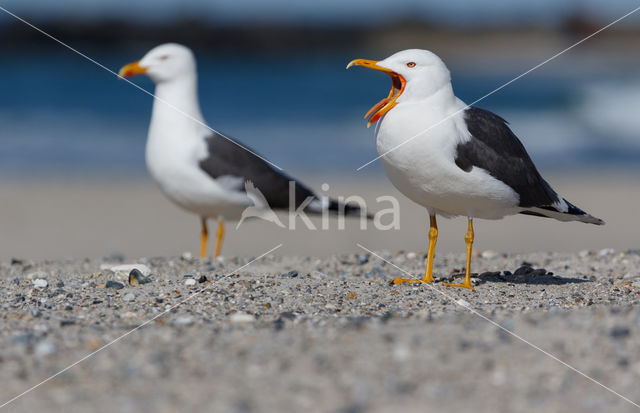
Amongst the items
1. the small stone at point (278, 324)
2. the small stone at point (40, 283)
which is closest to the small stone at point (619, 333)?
the small stone at point (278, 324)

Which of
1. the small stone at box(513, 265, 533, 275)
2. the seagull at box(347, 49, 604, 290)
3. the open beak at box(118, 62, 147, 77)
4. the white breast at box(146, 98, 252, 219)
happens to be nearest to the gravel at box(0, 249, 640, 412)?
the small stone at box(513, 265, 533, 275)

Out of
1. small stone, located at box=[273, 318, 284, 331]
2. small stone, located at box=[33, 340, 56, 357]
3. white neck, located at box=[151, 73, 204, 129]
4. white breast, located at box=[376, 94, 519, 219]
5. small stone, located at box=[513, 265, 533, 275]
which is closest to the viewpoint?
small stone, located at box=[33, 340, 56, 357]

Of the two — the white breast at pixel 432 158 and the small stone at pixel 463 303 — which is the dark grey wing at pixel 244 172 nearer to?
the white breast at pixel 432 158

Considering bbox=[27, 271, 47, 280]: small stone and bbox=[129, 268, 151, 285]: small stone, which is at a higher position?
bbox=[129, 268, 151, 285]: small stone

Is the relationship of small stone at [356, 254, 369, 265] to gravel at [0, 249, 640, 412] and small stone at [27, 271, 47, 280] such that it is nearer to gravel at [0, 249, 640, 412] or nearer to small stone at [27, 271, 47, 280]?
gravel at [0, 249, 640, 412]

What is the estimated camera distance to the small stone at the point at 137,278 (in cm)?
479

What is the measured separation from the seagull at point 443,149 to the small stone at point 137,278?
58.5 inches

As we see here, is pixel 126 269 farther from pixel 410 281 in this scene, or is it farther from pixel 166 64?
→ pixel 166 64

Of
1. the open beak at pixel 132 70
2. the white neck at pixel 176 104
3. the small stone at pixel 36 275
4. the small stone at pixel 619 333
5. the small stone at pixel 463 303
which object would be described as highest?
the open beak at pixel 132 70

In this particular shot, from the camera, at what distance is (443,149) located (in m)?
4.34

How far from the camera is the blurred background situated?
8.50 metres

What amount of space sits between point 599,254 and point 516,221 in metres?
2.90

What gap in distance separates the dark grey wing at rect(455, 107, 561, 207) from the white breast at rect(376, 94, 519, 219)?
4cm

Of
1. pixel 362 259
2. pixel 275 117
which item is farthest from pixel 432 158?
pixel 275 117
